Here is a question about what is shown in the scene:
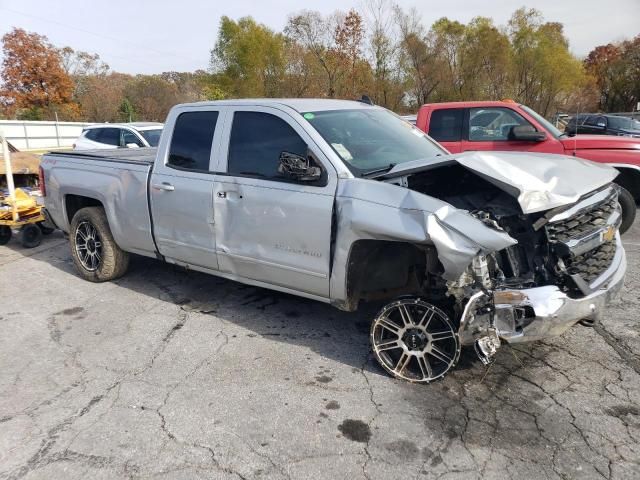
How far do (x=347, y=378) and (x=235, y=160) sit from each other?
2072mm

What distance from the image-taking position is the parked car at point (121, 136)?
40.4ft

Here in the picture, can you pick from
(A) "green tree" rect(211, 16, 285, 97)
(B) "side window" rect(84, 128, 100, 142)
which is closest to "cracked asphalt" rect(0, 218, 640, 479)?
(B) "side window" rect(84, 128, 100, 142)

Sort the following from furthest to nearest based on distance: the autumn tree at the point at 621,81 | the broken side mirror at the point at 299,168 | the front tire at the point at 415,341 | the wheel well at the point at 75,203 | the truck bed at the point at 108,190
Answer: the autumn tree at the point at 621,81, the wheel well at the point at 75,203, the truck bed at the point at 108,190, the broken side mirror at the point at 299,168, the front tire at the point at 415,341

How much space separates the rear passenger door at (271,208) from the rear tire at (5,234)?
535 centimetres

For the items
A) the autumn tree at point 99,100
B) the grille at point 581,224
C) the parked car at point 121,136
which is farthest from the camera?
the autumn tree at point 99,100

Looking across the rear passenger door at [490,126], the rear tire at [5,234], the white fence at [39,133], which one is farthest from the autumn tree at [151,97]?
the rear passenger door at [490,126]

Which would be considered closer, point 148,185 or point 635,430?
point 635,430

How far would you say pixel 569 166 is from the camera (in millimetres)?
3785

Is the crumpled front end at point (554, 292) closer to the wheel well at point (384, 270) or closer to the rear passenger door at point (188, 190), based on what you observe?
the wheel well at point (384, 270)

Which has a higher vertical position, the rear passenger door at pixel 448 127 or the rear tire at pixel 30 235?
the rear passenger door at pixel 448 127

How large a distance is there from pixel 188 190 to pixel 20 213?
434cm

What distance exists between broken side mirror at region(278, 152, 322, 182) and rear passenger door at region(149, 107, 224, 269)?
3.08 feet

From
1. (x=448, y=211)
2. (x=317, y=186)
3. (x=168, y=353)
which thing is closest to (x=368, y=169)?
(x=317, y=186)

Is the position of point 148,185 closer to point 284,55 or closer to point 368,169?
point 368,169
